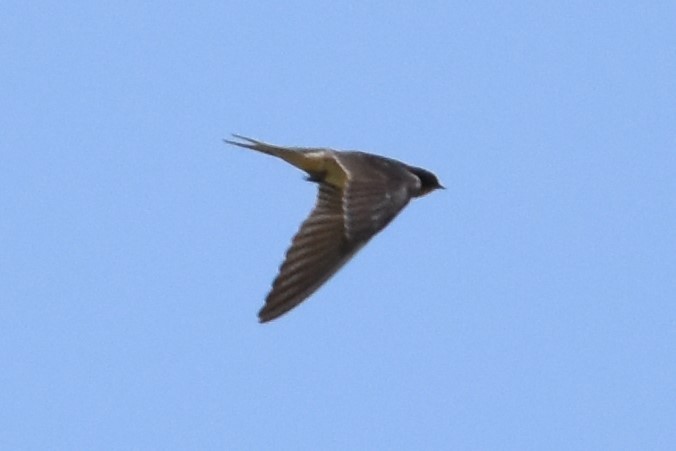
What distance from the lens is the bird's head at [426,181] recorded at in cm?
1153

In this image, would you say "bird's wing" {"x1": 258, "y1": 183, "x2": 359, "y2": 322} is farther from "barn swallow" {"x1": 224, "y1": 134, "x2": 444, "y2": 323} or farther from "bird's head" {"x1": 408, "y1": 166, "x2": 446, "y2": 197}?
"bird's head" {"x1": 408, "y1": 166, "x2": 446, "y2": 197}

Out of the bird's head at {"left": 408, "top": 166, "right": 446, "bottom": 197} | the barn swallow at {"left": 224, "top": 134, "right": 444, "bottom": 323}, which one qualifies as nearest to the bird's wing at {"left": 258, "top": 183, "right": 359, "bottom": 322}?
the barn swallow at {"left": 224, "top": 134, "right": 444, "bottom": 323}

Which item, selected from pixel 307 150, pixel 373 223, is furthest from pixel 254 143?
pixel 373 223

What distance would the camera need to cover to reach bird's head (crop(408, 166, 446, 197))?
1153 cm

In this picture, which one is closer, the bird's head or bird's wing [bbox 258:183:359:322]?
bird's wing [bbox 258:183:359:322]

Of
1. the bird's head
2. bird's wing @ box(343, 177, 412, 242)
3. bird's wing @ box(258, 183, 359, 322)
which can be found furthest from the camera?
the bird's head

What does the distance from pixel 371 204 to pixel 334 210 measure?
0.37 metres

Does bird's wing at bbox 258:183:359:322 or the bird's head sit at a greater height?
the bird's head

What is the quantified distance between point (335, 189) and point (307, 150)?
1.25 feet

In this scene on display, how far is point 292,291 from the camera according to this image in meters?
9.73

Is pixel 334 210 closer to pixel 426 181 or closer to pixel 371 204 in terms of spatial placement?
pixel 371 204

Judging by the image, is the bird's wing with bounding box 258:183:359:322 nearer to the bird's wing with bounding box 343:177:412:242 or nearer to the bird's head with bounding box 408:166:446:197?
the bird's wing with bounding box 343:177:412:242

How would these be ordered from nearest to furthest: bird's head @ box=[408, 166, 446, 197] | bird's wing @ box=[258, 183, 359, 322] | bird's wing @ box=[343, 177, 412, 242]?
bird's wing @ box=[258, 183, 359, 322] → bird's wing @ box=[343, 177, 412, 242] → bird's head @ box=[408, 166, 446, 197]

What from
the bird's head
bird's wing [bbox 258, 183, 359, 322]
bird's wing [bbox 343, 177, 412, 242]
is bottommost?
bird's wing [bbox 258, 183, 359, 322]
